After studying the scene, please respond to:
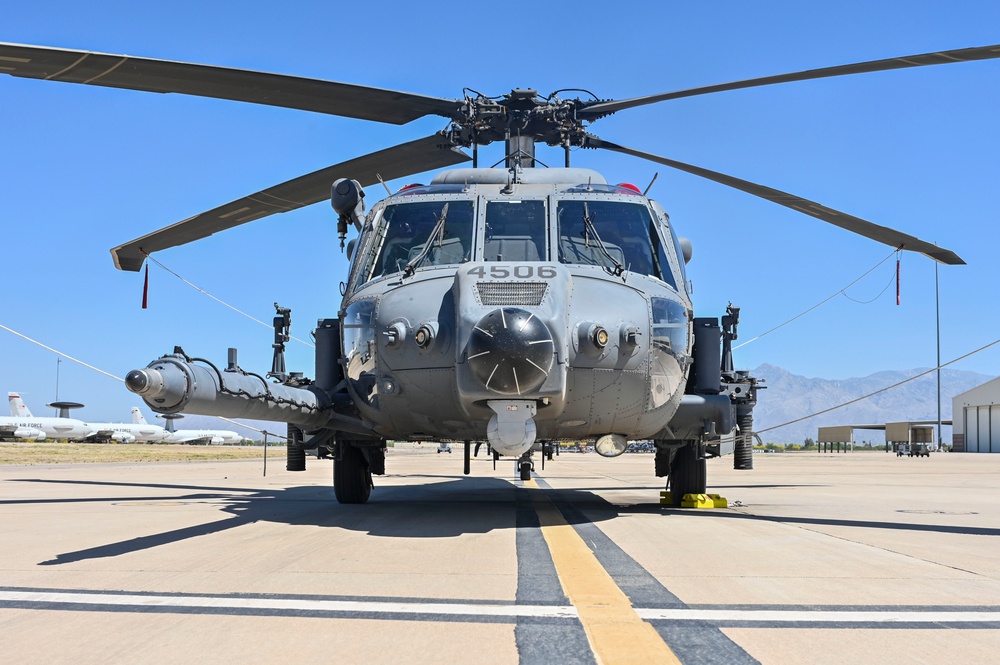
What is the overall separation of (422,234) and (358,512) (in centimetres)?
304

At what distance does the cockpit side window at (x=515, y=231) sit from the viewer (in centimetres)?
810

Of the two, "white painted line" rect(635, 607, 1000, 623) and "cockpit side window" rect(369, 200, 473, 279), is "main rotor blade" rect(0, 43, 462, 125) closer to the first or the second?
"cockpit side window" rect(369, 200, 473, 279)

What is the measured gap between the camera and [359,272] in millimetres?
8422

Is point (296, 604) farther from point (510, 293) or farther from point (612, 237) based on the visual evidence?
point (612, 237)

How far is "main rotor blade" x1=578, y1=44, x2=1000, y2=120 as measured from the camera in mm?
6953

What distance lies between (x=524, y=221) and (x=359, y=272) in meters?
1.75

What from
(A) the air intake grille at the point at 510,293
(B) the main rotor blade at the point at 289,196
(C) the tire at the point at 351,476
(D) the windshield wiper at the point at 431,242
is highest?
(B) the main rotor blade at the point at 289,196

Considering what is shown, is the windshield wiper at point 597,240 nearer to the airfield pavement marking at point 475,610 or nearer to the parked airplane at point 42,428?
the airfield pavement marking at point 475,610

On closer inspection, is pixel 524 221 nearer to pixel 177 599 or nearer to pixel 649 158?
pixel 649 158

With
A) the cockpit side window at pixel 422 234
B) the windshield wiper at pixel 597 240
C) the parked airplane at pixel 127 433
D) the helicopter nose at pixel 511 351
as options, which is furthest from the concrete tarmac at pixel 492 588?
the parked airplane at pixel 127 433

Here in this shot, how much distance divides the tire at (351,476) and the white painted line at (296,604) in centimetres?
530

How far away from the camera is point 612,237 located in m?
8.31

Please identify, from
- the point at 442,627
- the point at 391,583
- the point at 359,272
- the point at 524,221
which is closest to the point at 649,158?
the point at 524,221

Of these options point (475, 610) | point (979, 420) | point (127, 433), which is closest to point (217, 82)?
point (475, 610)
